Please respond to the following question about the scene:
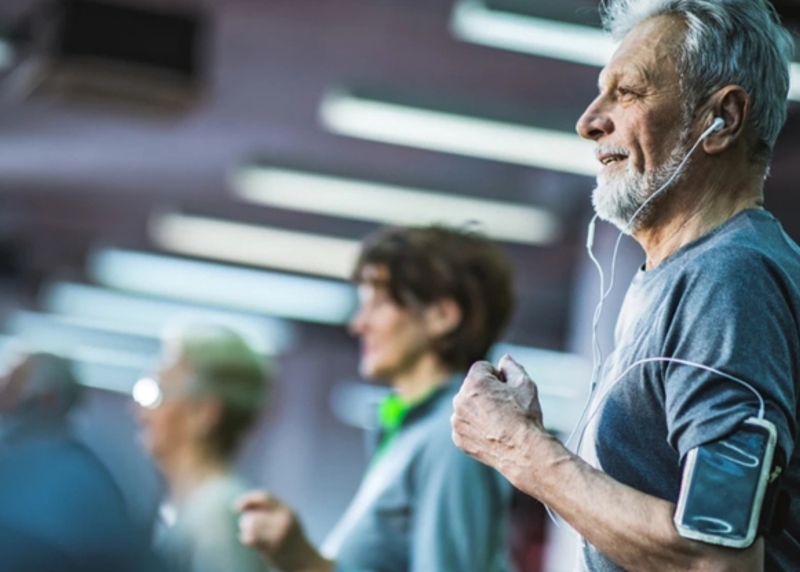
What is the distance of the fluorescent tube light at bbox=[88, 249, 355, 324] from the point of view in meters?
10.7

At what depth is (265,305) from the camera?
11.8m

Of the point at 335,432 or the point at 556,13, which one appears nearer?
the point at 556,13

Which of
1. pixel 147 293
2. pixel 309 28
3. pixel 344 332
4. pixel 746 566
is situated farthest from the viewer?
pixel 344 332

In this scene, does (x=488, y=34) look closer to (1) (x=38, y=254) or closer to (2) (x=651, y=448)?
(2) (x=651, y=448)

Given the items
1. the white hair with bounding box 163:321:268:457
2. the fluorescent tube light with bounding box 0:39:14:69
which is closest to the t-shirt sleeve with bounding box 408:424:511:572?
the white hair with bounding box 163:321:268:457

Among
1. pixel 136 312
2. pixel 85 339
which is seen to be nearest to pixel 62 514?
pixel 136 312

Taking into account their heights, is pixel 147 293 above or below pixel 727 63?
below

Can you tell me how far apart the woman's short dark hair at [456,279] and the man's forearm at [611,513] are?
52.0 inches

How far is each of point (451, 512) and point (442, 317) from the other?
45 centimetres

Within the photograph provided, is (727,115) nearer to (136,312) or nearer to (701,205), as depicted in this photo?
(701,205)

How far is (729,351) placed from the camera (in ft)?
4.83

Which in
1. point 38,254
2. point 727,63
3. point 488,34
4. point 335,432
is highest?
point 727,63

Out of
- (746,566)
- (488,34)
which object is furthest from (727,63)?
(488,34)

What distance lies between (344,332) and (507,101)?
6532 millimetres
